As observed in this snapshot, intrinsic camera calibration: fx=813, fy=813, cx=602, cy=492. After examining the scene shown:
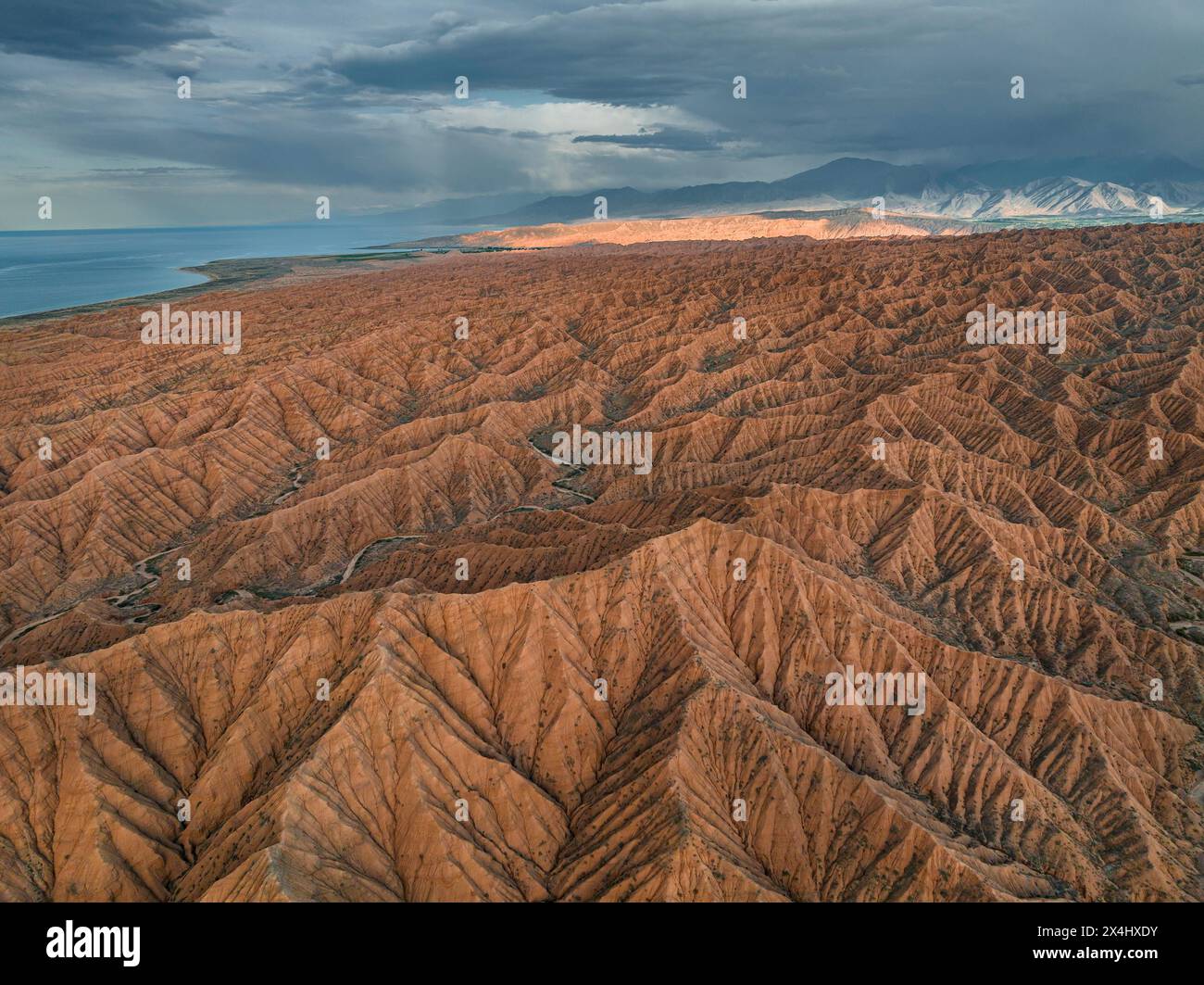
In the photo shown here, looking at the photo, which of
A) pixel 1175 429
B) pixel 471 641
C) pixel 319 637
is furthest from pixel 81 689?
pixel 1175 429

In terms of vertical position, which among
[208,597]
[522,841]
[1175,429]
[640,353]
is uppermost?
[640,353]

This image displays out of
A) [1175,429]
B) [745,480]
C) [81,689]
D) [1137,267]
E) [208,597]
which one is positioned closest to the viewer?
[81,689]

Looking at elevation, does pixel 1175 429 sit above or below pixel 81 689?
above

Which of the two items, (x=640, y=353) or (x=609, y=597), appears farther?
(x=640, y=353)

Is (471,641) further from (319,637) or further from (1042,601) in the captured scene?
(1042,601)

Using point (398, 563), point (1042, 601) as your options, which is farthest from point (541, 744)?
point (1042, 601)

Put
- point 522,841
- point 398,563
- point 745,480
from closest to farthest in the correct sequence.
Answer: point 522,841 → point 398,563 → point 745,480
